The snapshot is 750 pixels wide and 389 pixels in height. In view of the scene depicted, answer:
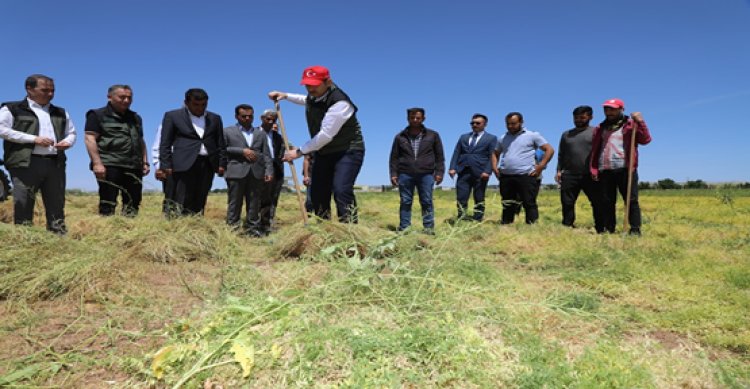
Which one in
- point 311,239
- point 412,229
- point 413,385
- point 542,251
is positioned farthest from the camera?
point 542,251

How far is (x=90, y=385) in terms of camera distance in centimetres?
174

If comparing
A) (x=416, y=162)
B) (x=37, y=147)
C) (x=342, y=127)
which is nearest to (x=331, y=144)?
(x=342, y=127)

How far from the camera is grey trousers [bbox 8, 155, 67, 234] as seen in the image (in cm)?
411

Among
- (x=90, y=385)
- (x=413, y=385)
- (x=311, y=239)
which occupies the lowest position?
(x=90, y=385)

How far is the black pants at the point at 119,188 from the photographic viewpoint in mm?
4852

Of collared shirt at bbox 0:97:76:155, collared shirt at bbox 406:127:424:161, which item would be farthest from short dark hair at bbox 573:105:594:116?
collared shirt at bbox 0:97:76:155

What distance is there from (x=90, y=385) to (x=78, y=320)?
2.50 feet

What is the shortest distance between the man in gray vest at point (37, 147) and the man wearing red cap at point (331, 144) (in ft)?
7.35

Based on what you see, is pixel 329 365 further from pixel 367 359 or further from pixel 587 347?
pixel 587 347

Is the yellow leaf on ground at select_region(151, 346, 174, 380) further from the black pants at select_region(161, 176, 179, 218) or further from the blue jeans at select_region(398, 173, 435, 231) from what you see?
the blue jeans at select_region(398, 173, 435, 231)

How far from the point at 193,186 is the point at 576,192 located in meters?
4.84

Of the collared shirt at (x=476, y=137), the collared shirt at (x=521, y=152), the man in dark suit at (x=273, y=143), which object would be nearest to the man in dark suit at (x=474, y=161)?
the collared shirt at (x=476, y=137)

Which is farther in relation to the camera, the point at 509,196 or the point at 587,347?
the point at 509,196

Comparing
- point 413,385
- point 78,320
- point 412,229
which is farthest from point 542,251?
point 78,320
